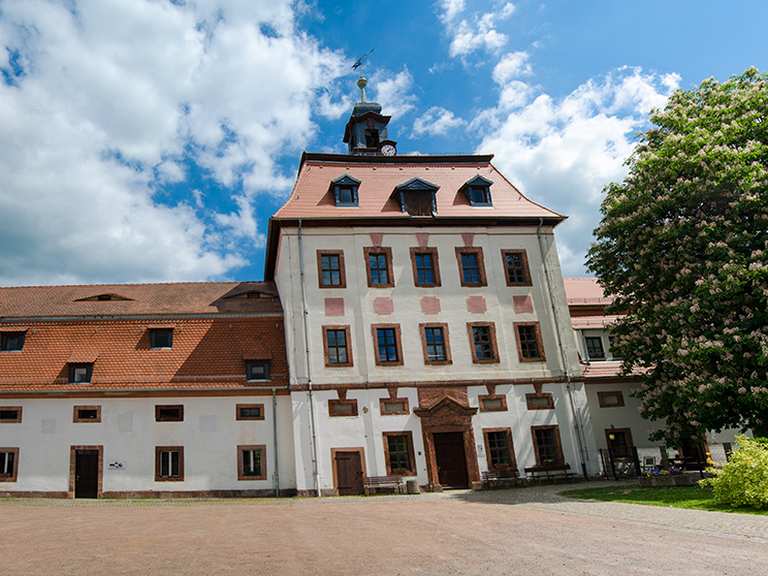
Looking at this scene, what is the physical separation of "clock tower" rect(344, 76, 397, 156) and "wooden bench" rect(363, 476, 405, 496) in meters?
Answer: 20.0

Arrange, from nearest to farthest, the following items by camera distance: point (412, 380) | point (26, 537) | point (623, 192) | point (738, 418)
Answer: point (26, 537) < point (738, 418) < point (623, 192) < point (412, 380)

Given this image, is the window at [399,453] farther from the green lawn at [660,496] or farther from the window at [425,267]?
the window at [425,267]

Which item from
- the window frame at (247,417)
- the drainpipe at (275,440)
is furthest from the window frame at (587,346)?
the window frame at (247,417)

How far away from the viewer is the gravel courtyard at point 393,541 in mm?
9586

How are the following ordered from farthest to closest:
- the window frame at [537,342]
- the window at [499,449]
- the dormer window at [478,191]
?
the dormer window at [478,191]
the window frame at [537,342]
the window at [499,449]

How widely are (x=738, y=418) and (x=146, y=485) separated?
22.8 meters

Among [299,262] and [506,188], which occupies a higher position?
[506,188]

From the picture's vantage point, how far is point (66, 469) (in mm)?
25734

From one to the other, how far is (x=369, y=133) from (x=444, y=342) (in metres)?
16.1

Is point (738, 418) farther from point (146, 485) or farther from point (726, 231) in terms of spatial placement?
point (146, 485)

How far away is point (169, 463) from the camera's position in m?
26.2

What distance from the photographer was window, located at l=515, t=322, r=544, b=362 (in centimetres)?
2908

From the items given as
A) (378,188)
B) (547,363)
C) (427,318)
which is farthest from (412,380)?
(378,188)

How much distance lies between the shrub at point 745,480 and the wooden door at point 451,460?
11.8 metres
